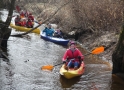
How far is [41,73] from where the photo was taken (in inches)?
349

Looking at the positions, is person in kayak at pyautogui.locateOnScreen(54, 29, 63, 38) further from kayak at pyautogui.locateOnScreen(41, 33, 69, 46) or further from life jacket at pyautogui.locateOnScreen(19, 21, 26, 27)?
life jacket at pyautogui.locateOnScreen(19, 21, 26, 27)

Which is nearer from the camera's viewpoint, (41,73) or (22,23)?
(41,73)

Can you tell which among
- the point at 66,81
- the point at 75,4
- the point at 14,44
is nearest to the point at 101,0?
the point at 75,4

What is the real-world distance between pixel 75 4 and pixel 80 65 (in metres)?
6.75

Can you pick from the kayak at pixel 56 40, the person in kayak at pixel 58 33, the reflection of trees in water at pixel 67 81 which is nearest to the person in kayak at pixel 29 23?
the kayak at pixel 56 40

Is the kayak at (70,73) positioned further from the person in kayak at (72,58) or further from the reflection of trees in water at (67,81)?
the person in kayak at (72,58)

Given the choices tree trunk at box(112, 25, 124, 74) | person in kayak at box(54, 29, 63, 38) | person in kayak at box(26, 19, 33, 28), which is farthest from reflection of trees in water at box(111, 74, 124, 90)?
person in kayak at box(26, 19, 33, 28)

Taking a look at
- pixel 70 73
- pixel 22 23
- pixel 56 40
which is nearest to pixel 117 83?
pixel 70 73

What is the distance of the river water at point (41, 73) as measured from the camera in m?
7.61

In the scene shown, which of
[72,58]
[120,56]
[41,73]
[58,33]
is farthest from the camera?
[58,33]

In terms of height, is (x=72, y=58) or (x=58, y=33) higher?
(x=72, y=58)

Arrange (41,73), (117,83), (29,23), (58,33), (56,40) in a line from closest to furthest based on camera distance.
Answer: (117,83) → (41,73) → (56,40) → (58,33) → (29,23)

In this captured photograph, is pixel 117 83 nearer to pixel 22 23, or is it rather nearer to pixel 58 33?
pixel 58 33

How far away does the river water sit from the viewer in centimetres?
761
